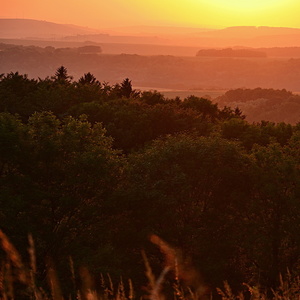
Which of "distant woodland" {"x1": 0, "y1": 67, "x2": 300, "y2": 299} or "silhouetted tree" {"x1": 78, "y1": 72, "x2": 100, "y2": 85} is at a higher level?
"silhouetted tree" {"x1": 78, "y1": 72, "x2": 100, "y2": 85}

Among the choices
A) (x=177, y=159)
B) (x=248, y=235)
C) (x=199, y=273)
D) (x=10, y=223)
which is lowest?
(x=199, y=273)

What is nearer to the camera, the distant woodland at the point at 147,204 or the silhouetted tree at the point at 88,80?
the distant woodland at the point at 147,204

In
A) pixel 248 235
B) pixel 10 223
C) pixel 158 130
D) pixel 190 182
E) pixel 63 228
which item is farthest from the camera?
pixel 158 130

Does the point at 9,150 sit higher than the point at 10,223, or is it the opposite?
the point at 9,150

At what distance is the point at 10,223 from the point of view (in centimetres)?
1878

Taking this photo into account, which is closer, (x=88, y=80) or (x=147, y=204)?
(x=147, y=204)

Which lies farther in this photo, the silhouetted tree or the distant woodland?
the silhouetted tree

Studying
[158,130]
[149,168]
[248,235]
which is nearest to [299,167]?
[248,235]

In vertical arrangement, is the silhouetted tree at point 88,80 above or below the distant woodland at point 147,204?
above

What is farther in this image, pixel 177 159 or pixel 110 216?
pixel 177 159

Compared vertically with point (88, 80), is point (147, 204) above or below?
below

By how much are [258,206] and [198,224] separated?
118 inches

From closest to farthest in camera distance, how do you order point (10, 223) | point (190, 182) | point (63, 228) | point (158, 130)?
point (10, 223) → point (63, 228) → point (190, 182) → point (158, 130)

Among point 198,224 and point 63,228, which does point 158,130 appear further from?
point 63,228
